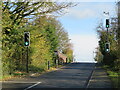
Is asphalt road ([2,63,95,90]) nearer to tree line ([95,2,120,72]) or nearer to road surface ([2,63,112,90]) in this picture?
A: road surface ([2,63,112,90])

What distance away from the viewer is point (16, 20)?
30.6m

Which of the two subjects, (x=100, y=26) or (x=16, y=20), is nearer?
(x=16, y=20)

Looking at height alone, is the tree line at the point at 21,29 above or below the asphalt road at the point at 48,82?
above

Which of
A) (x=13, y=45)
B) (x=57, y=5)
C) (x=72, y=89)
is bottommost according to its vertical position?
(x=72, y=89)

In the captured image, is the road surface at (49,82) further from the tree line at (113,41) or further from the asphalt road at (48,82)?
the tree line at (113,41)

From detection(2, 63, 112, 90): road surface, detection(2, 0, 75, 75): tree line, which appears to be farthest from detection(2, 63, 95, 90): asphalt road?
detection(2, 0, 75, 75): tree line

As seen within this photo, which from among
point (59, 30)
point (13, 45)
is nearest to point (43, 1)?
point (13, 45)

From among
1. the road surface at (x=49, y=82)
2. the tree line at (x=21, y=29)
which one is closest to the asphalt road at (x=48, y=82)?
the road surface at (x=49, y=82)

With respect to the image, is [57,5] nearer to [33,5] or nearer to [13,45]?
[33,5]

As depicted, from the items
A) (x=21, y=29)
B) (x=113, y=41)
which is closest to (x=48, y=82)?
(x=21, y=29)

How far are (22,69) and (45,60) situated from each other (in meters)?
9.19

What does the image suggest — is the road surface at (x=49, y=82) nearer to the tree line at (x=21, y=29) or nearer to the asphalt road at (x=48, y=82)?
the asphalt road at (x=48, y=82)

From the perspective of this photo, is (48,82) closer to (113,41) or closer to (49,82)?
(49,82)

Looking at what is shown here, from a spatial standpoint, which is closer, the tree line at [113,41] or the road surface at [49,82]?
the road surface at [49,82]
